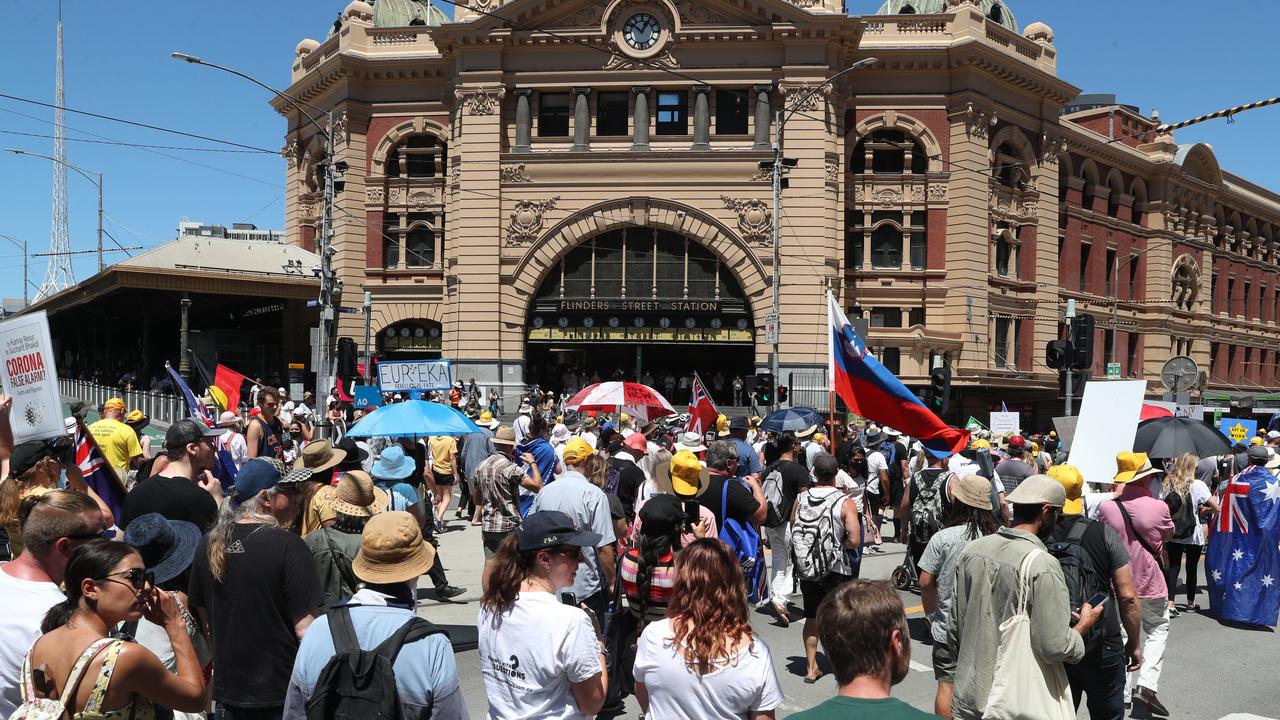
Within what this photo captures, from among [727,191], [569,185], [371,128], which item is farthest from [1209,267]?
[371,128]

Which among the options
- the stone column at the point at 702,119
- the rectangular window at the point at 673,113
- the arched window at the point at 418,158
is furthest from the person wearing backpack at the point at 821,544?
the arched window at the point at 418,158

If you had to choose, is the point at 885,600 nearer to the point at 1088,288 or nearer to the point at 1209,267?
the point at 1088,288

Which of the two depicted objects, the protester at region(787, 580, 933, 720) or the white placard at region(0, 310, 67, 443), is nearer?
the protester at region(787, 580, 933, 720)

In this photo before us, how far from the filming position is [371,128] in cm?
4053

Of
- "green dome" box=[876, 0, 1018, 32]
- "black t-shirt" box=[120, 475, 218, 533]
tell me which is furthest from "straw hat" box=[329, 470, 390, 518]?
"green dome" box=[876, 0, 1018, 32]

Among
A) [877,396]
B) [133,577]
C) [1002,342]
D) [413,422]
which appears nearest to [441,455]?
[413,422]

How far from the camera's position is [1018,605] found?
5.27m

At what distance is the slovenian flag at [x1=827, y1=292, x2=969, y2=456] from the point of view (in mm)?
11438

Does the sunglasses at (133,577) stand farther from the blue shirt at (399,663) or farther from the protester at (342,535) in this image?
the protester at (342,535)

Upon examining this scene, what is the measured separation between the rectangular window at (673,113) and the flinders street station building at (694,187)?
0.08m

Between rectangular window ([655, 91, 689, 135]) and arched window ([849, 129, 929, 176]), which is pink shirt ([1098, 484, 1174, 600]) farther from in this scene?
arched window ([849, 129, 929, 176])

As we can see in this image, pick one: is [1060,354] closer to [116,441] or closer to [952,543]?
[952,543]

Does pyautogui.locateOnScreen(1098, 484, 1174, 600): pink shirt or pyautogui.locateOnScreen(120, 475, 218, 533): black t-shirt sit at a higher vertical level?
pyautogui.locateOnScreen(120, 475, 218, 533): black t-shirt

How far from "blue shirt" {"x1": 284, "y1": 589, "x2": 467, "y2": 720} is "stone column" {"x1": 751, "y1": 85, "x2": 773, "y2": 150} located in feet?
113
